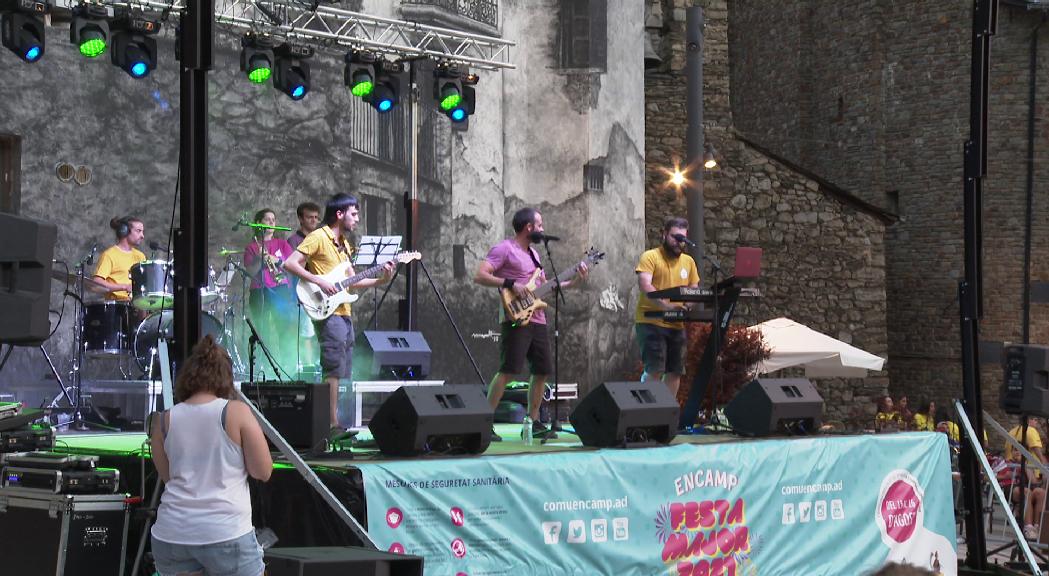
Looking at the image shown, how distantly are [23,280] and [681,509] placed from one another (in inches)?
165

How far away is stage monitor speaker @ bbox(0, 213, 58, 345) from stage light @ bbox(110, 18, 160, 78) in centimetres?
621

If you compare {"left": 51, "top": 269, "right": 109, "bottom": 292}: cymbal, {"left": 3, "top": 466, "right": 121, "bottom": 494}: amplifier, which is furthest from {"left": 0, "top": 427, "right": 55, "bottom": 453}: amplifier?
{"left": 51, "top": 269, "right": 109, "bottom": 292}: cymbal

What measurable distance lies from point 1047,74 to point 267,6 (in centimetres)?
1479

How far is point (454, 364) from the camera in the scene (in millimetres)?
14438

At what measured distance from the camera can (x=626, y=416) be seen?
806 centimetres

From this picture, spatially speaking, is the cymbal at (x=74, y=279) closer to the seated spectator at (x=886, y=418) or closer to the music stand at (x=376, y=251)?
the music stand at (x=376, y=251)

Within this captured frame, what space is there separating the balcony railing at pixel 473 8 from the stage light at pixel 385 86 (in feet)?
4.43

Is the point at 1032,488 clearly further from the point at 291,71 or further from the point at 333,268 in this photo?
the point at 291,71

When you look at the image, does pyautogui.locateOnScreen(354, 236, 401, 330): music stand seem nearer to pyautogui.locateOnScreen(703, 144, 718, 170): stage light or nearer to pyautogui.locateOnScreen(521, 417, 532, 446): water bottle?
pyautogui.locateOnScreen(521, 417, 532, 446): water bottle

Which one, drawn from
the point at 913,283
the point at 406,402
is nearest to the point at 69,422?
the point at 406,402

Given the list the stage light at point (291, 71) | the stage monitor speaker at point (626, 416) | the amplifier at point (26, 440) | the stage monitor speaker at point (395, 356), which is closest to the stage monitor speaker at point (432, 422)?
the stage monitor speaker at point (626, 416)

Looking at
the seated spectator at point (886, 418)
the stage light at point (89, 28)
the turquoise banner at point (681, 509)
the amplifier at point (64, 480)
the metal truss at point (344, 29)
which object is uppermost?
the metal truss at point (344, 29)

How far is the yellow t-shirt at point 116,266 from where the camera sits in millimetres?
11906

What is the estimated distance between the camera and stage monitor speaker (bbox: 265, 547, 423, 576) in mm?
5090
